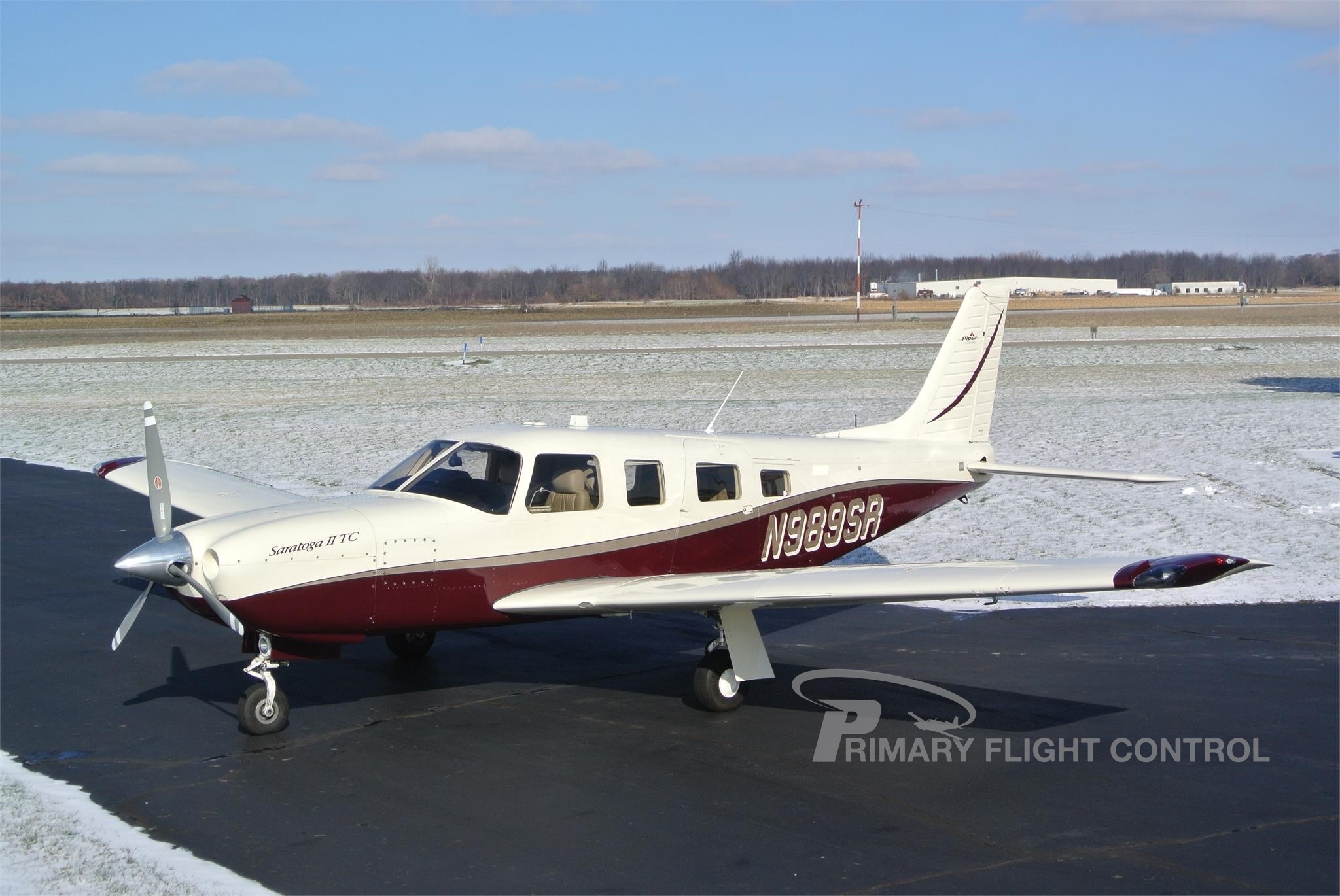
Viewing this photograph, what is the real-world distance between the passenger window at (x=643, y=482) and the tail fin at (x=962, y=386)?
267cm

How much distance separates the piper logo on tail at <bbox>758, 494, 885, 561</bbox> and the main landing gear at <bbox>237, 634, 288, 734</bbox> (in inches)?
165

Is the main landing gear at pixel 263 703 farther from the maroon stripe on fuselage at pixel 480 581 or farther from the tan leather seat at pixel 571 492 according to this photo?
the tan leather seat at pixel 571 492

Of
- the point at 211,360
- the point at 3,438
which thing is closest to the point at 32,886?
the point at 3,438

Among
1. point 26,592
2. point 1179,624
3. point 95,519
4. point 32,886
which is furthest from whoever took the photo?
point 95,519

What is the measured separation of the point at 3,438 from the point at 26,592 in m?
15.7

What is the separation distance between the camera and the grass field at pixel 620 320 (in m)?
68.0

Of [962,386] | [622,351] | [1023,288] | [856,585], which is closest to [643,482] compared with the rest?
[856,585]

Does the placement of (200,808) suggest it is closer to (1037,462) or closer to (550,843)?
(550,843)

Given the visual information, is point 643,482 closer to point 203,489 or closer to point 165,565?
point 165,565

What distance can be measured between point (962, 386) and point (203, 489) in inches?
312

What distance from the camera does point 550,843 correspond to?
6578 mm

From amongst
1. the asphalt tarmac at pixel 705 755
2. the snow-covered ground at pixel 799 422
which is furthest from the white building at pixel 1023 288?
the asphalt tarmac at pixel 705 755
